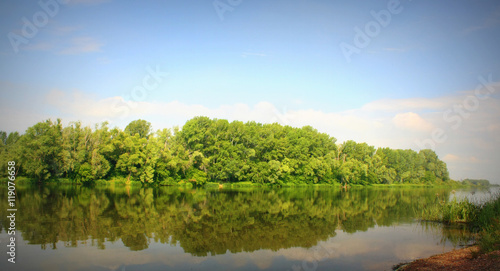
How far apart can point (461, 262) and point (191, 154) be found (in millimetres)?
59897

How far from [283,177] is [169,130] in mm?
31145

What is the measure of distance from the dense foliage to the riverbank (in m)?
53.6

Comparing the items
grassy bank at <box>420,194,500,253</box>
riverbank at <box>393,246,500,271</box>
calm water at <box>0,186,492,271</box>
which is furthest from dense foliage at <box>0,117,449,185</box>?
riverbank at <box>393,246,500,271</box>

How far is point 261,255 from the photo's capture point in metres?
13.2

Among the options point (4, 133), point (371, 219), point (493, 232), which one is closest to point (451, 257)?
point (493, 232)

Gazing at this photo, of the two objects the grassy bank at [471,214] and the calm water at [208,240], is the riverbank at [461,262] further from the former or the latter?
the grassy bank at [471,214]

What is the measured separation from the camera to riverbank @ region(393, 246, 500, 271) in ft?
31.1

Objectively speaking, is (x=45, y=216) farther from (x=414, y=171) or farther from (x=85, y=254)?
(x=414, y=171)

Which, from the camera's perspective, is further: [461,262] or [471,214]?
[471,214]

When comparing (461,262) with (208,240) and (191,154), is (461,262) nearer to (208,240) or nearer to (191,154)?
(208,240)

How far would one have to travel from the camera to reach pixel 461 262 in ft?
34.3

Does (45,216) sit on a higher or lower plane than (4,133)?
lower

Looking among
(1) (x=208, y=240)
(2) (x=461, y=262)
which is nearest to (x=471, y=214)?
(2) (x=461, y=262)

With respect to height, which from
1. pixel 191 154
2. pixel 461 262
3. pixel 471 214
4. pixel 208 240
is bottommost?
pixel 208 240
